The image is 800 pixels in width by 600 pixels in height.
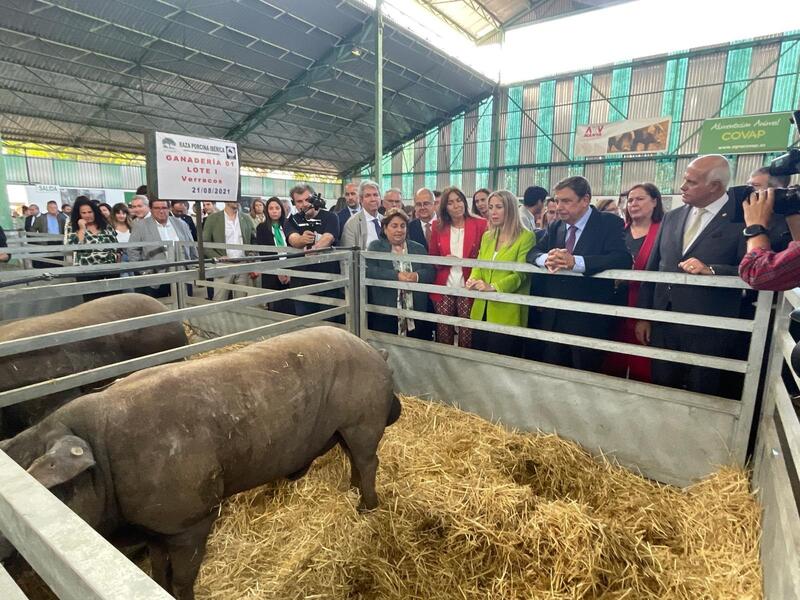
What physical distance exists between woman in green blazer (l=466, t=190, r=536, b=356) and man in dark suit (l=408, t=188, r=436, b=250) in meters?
0.97

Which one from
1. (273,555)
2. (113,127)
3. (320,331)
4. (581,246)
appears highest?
(113,127)

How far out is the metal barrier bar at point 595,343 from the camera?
265 cm

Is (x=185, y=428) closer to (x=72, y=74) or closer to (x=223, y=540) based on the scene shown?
(x=223, y=540)

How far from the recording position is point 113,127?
765 inches

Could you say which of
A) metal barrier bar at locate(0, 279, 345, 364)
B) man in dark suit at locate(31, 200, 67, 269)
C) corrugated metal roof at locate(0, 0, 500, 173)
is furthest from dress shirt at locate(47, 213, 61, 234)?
metal barrier bar at locate(0, 279, 345, 364)

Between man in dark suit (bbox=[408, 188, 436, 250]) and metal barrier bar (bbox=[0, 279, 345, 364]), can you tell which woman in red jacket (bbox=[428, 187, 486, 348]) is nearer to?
man in dark suit (bbox=[408, 188, 436, 250])

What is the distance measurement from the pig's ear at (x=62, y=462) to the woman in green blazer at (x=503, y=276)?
2696 millimetres

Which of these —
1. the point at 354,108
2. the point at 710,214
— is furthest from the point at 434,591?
the point at 354,108

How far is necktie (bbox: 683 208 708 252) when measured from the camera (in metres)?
2.88

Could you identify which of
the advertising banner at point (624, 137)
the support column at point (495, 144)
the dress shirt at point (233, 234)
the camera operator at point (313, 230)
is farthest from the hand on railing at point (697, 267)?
the support column at point (495, 144)

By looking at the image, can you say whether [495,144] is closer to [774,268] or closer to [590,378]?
[590,378]

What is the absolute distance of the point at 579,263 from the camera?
297 cm

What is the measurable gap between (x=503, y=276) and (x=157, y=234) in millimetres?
4758

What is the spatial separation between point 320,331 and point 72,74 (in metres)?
17.4
